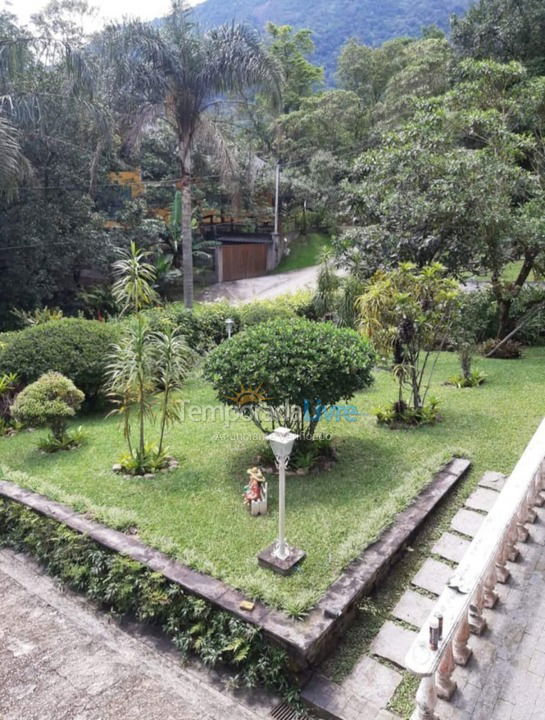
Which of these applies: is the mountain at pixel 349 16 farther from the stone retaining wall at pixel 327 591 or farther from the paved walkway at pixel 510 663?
the paved walkway at pixel 510 663

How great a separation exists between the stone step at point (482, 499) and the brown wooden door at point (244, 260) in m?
18.7

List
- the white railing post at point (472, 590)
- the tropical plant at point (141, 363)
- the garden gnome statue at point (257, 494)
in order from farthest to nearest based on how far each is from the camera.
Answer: the tropical plant at point (141, 363) < the garden gnome statue at point (257, 494) < the white railing post at point (472, 590)

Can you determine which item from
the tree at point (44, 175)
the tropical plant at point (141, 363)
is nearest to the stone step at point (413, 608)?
the tropical plant at point (141, 363)

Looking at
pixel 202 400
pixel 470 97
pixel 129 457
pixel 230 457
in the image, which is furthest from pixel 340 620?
pixel 470 97

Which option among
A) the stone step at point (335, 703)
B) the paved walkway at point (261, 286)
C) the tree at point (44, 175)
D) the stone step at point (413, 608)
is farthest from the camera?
the paved walkway at point (261, 286)

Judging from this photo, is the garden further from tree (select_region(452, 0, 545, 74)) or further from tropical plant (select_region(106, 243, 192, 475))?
tree (select_region(452, 0, 545, 74))

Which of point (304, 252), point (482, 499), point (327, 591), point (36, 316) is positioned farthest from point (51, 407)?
point (304, 252)

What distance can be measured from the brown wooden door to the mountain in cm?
6819

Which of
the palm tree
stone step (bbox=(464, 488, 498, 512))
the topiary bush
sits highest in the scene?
the palm tree

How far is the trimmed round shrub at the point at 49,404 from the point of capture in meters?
6.40

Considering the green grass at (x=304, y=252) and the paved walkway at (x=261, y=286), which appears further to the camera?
the green grass at (x=304, y=252)

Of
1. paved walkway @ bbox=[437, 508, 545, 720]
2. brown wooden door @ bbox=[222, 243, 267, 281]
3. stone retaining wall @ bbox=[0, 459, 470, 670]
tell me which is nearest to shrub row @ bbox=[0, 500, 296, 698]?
stone retaining wall @ bbox=[0, 459, 470, 670]

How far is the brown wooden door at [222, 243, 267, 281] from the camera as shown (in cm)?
2277

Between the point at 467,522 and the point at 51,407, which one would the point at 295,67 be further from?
the point at 467,522
